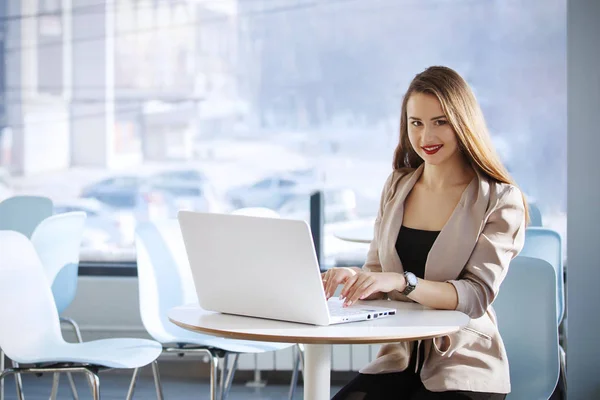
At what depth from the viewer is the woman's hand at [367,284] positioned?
2.14 m

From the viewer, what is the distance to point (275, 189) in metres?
5.19

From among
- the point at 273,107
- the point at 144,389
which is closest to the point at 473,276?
the point at 144,389

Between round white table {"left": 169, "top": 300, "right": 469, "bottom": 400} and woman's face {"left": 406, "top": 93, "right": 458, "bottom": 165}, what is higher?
woman's face {"left": 406, "top": 93, "right": 458, "bottom": 165}

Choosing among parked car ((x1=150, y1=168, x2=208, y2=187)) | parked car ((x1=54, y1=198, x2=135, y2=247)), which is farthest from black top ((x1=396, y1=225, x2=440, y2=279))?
parked car ((x1=54, y1=198, x2=135, y2=247))

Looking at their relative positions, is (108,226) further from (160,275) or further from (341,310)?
(341,310)

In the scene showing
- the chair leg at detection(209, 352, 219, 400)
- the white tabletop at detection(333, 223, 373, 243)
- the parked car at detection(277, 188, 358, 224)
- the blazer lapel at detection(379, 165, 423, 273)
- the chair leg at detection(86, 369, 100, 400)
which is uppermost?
the blazer lapel at detection(379, 165, 423, 273)

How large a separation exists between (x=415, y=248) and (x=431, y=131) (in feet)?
1.02

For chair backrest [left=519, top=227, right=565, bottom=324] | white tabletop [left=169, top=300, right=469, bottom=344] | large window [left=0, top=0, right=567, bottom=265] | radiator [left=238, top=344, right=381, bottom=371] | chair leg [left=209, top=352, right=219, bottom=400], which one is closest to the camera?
white tabletop [left=169, top=300, right=469, bottom=344]

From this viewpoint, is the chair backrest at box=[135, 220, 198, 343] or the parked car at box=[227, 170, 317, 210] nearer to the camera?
the chair backrest at box=[135, 220, 198, 343]

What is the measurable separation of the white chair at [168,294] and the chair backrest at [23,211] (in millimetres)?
1408

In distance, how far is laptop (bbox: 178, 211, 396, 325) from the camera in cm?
194

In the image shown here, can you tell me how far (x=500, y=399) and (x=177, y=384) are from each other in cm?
285

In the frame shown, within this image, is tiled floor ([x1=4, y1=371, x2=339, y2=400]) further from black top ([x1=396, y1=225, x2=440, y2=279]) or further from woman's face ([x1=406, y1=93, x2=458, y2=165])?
woman's face ([x1=406, y1=93, x2=458, y2=165])

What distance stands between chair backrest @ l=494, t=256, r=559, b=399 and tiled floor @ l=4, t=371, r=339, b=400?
2.00 meters
